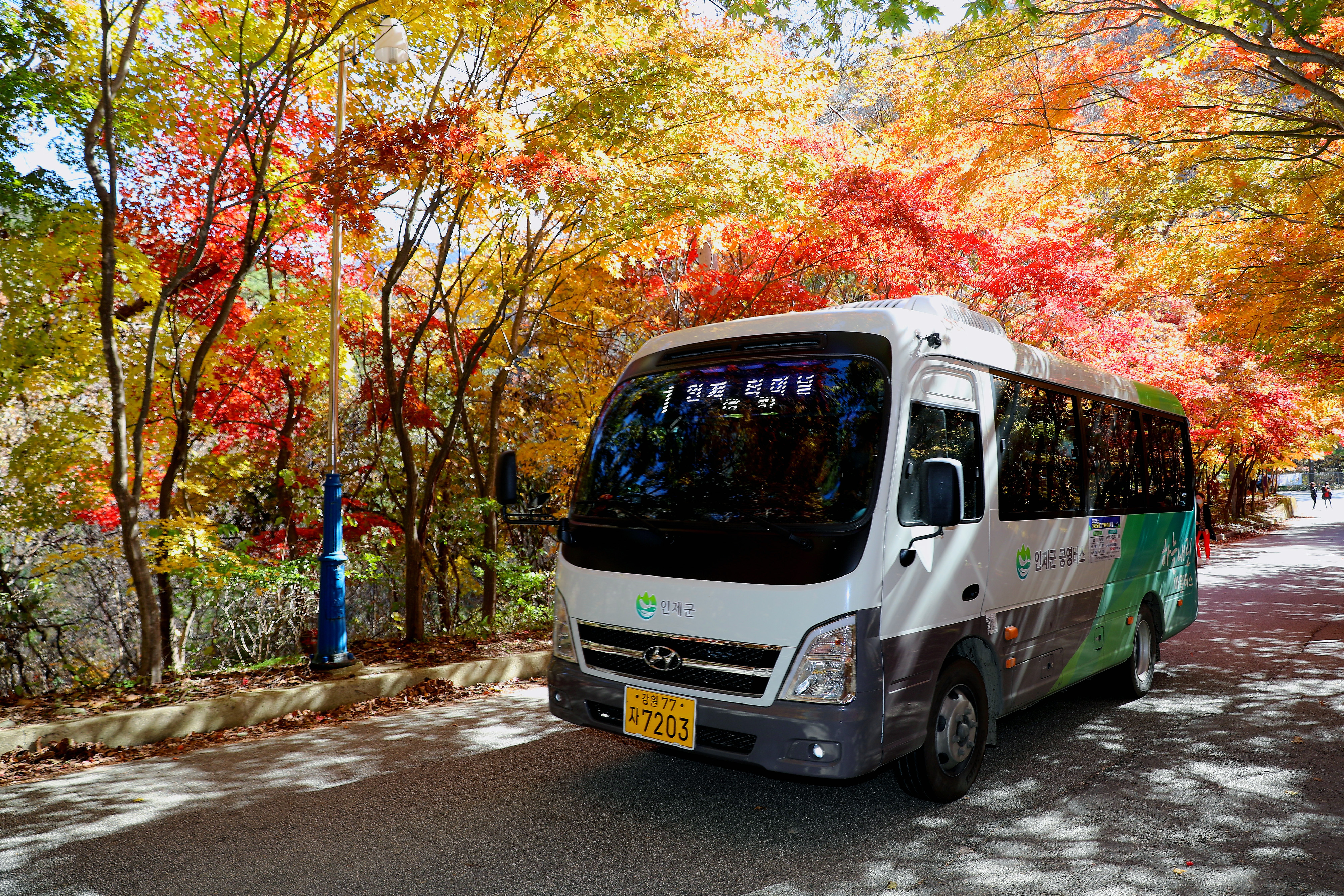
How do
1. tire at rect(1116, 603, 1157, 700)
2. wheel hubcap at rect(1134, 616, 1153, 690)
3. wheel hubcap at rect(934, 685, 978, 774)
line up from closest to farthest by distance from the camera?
wheel hubcap at rect(934, 685, 978, 774), tire at rect(1116, 603, 1157, 700), wheel hubcap at rect(1134, 616, 1153, 690)

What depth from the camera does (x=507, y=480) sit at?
196 inches

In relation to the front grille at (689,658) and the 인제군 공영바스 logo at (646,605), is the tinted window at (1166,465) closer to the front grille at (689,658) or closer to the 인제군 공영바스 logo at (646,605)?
the front grille at (689,658)

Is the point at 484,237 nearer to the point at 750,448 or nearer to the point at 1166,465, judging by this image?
the point at 750,448

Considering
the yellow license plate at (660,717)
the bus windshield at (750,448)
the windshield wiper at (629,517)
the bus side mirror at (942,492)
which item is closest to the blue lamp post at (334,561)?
the bus windshield at (750,448)

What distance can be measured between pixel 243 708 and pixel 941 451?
537 centimetres

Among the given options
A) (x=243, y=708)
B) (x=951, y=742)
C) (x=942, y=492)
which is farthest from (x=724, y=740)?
(x=243, y=708)

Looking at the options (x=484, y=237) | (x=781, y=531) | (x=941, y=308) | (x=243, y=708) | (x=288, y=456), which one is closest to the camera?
(x=781, y=531)

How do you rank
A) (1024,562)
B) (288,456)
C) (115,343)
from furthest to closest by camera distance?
1. (288,456)
2. (115,343)
3. (1024,562)

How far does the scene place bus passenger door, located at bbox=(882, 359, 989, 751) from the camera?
13.3 feet

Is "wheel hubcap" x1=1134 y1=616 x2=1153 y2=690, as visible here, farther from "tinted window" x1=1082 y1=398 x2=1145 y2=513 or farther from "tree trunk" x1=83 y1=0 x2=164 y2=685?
"tree trunk" x1=83 y1=0 x2=164 y2=685

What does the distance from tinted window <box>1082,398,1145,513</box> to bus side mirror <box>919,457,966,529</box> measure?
2744mm

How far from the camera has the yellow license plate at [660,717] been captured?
4.07 m

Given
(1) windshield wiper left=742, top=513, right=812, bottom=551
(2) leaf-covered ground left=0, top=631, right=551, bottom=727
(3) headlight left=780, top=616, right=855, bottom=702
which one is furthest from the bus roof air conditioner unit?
(2) leaf-covered ground left=0, top=631, right=551, bottom=727

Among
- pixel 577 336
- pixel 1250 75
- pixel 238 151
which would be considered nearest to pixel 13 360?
pixel 238 151
